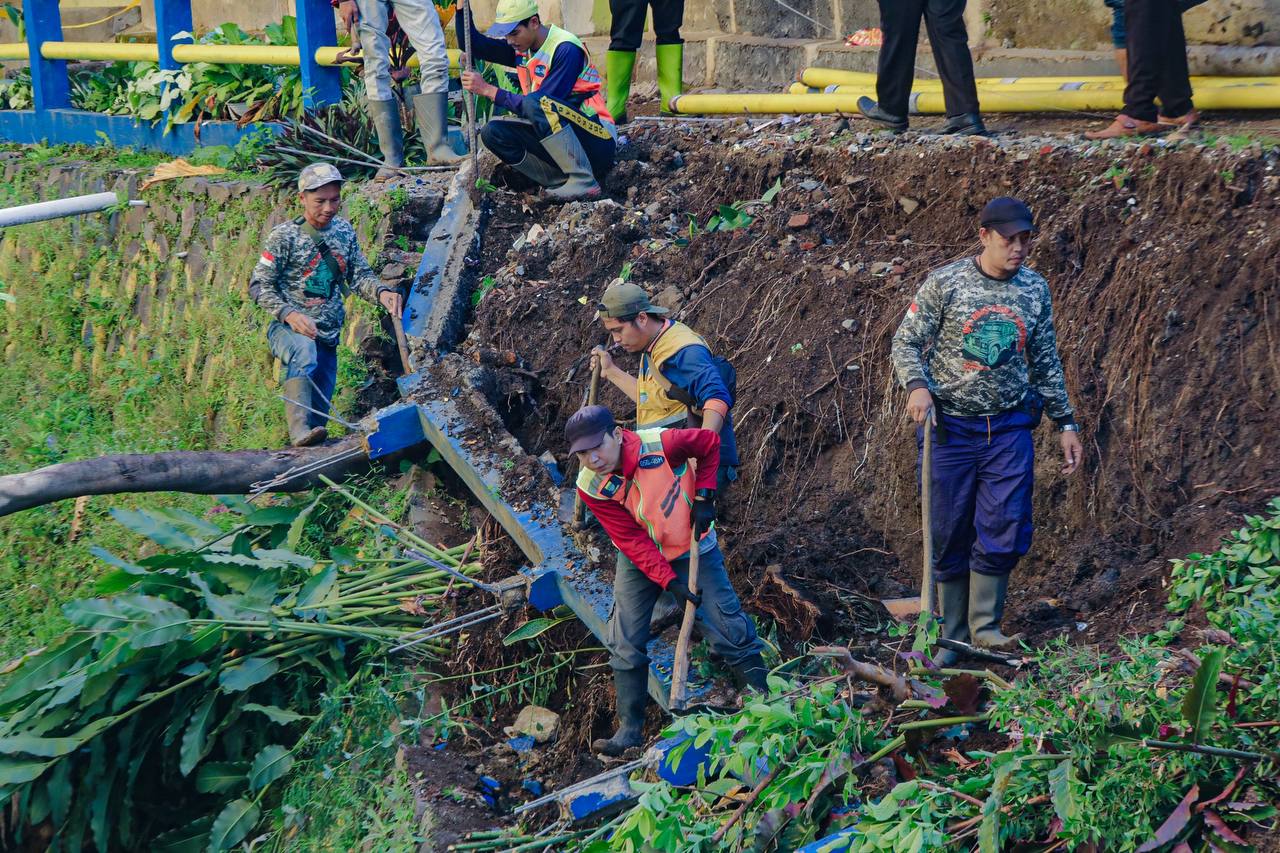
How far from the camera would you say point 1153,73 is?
6484 millimetres

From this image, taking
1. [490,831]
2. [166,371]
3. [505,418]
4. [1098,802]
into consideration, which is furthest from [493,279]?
[1098,802]

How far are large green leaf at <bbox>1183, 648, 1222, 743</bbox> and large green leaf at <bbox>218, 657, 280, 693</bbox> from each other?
3.62 meters

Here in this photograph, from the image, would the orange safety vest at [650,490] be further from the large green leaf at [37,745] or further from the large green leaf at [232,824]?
the large green leaf at [37,745]

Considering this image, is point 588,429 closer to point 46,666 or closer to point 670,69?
point 46,666

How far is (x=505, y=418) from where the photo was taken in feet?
23.5

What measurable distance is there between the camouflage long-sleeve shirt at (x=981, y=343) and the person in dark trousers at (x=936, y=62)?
2700mm

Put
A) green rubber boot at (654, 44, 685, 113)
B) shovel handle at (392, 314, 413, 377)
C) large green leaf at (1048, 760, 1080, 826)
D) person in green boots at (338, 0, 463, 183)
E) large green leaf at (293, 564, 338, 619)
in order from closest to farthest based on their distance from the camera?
1. large green leaf at (1048, 760, 1080, 826)
2. large green leaf at (293, 564, 338, 619)
3. shovel handle at (392, 314, 413, 377)
4. person in green boots at (338, 0, 463, 183)
5. green rubber boot at (654, 44, 685, 113)

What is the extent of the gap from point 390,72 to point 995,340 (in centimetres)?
581

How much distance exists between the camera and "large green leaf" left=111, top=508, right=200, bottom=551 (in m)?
5.77

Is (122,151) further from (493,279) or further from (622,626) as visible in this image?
(622,626)

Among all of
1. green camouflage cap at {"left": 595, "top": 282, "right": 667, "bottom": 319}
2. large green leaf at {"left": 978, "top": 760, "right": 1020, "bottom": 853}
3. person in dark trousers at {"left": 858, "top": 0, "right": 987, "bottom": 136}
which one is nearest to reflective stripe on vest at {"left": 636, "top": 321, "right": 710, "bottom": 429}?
green camouflage cap at {"left": 595, "top": 282, "right": 667, "bottom": 319}

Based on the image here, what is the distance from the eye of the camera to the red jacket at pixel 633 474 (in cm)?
456

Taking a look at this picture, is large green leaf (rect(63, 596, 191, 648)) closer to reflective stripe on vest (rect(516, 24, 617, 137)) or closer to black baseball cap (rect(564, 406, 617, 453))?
black baseball cap (rect(564, 406, 617, 453))

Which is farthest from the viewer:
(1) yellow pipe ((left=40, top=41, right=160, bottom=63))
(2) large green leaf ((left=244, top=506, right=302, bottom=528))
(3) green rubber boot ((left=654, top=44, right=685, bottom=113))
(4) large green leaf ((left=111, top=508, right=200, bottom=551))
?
(1) yellow pipe ((left=40, top=41, right=160, bottom=63))
